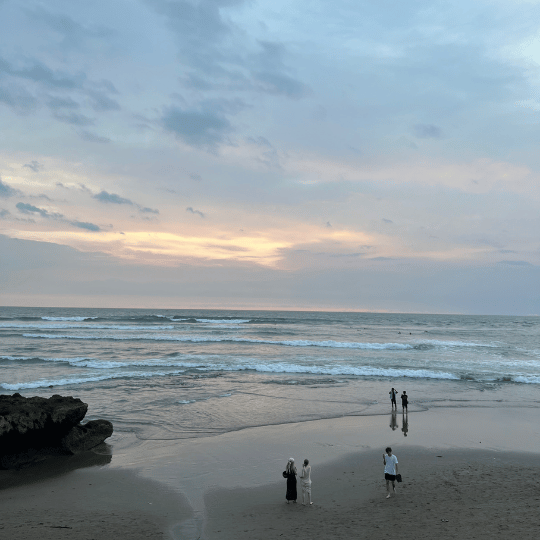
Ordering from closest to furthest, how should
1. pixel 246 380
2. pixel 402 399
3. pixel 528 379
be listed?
pixel 402 399
pixel 246 380
pixel 528 379

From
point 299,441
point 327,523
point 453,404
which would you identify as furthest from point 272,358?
point 327,523

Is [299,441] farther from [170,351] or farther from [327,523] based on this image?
[170,351]

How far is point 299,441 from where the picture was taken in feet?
48.4

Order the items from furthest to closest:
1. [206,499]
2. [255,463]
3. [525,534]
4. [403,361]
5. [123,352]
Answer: [123,352] → [403,361] → [255,463] → [206,499] → [525,534]

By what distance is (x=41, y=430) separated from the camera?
1273 cm

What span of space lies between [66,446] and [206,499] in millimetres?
5558

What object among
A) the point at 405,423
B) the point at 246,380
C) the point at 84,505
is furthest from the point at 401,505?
the point at 246,380

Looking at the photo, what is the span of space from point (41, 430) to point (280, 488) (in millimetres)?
7248

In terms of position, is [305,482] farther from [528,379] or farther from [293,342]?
[293,342]

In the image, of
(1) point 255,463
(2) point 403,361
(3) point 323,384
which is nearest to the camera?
(1) point 255,463

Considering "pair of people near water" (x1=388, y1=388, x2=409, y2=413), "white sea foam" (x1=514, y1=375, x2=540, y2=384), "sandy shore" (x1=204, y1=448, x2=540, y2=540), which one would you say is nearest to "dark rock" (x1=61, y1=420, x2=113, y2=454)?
"sandy shore" (x1=204, y1=448, x2=540, y2=540)

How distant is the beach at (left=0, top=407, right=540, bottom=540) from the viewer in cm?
878

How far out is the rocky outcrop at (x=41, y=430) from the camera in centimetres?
1218

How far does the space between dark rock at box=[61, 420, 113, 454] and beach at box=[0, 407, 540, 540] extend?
0.37 meters
